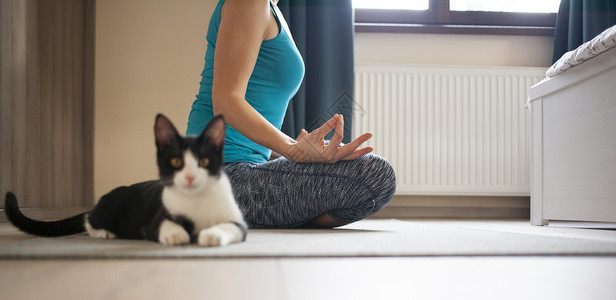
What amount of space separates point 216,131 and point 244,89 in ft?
1.10

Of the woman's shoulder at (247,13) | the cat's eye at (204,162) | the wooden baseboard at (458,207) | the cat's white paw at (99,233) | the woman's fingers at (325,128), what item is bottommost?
the wooden baseboard at (458,207)

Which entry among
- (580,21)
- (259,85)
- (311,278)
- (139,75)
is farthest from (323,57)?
(311,278)

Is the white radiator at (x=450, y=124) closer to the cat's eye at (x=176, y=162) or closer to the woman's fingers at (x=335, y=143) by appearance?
the woman's fingers at (x=335, y=143)

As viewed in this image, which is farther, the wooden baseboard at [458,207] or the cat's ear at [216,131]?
the wooden baseboard at [458,207]

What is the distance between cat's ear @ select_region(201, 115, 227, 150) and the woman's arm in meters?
0.27

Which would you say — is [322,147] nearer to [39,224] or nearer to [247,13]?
[247,13]

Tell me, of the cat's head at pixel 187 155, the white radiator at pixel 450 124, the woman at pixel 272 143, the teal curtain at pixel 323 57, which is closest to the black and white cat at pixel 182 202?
the cat's head at pixel 187 155

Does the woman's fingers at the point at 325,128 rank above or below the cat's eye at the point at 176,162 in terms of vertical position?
above

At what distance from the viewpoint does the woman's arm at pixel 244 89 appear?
3.93 ft

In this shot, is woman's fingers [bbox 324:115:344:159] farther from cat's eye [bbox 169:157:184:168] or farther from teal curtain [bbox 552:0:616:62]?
teal curtain [bbox 552:0:616:62]

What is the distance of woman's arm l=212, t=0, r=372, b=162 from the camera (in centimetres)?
120

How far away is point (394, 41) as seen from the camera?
297 centimetres

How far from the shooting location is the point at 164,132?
900 mm

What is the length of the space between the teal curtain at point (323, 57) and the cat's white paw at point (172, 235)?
5.90 ft
